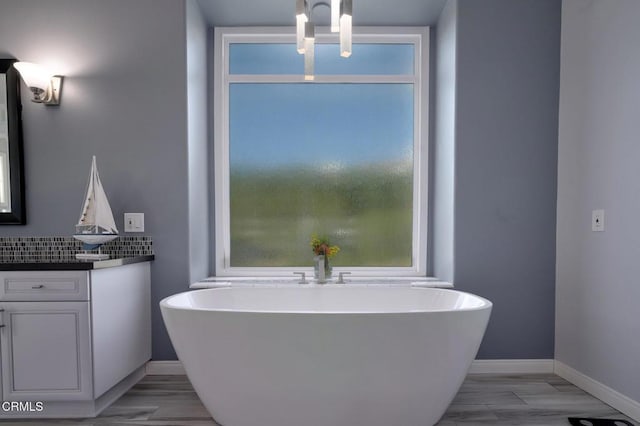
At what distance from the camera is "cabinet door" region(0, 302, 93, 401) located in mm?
1823

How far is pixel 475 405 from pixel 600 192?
1402mm

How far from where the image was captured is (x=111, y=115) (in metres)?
2.42

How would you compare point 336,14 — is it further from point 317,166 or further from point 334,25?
point 317,166

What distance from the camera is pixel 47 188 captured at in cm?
242

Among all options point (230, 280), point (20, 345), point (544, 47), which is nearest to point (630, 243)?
point (544, 47)

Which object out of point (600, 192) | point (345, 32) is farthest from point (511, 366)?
point (345, 32)

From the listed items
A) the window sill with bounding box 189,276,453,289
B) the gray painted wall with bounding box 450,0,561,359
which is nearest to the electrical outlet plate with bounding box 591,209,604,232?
the gray painted wall with bounding box 450,0,561,359

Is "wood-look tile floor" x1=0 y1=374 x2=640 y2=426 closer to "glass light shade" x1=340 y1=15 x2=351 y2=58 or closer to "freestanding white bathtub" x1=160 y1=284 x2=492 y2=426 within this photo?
"freestanding white bathtub" x1=160 y1=284 x2=492 y2=426

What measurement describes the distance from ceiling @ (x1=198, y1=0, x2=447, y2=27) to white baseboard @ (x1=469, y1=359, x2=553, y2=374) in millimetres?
2465

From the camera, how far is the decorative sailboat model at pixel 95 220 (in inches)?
85.7

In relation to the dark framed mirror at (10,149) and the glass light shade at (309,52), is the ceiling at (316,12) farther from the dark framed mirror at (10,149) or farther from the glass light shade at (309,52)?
the dark framed mirror at (10,149)

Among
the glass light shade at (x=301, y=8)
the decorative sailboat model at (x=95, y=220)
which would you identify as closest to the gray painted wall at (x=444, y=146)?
the glass light shade at (x=301, y=8)

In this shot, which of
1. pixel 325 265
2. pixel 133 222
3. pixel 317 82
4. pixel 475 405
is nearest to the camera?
pixel 475 405

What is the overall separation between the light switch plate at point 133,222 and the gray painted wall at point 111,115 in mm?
37
